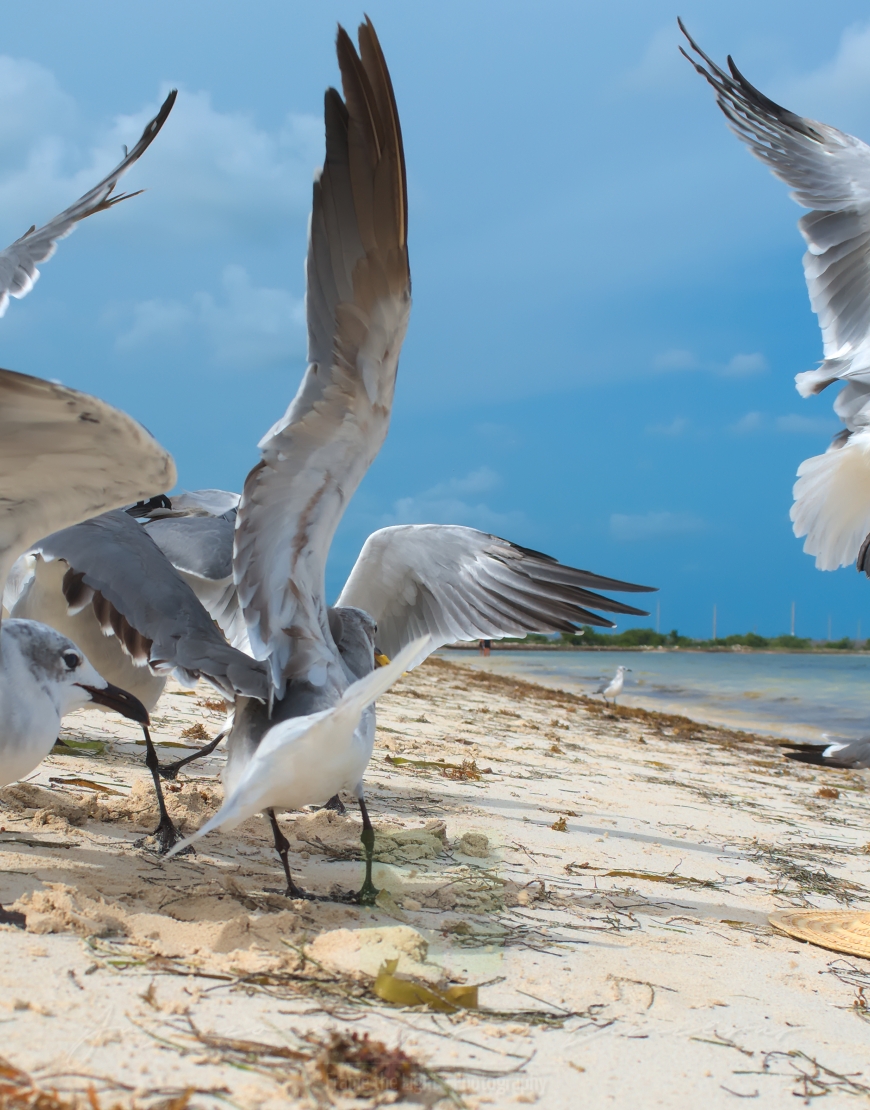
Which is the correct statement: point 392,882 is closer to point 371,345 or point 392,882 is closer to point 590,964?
point 590,964

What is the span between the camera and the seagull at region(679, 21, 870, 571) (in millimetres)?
5906

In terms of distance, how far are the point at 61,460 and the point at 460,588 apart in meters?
2.22

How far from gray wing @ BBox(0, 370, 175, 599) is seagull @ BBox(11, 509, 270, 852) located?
1.65 feet

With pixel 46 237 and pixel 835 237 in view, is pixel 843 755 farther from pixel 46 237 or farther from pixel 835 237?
pixel 46 237

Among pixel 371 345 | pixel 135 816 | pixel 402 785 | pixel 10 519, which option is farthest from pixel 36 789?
pixel 371 345

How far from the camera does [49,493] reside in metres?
2.72

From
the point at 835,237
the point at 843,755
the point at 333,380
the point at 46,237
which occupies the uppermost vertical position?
the point at 835,237

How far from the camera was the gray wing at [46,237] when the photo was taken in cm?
597

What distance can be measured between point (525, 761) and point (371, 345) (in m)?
4.48

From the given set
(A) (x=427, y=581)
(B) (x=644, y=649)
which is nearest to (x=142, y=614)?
(A) (x=427, y=581)

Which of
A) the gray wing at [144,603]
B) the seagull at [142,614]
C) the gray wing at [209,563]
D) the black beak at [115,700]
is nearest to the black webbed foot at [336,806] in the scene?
the gray wing at [209,563]

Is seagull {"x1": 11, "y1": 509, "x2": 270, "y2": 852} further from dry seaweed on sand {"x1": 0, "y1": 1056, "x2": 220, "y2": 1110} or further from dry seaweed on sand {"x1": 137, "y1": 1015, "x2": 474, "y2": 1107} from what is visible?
dry seaweed on sand {"x1": 0, "y1": 1056, "x2": 220, "y2": 1110}

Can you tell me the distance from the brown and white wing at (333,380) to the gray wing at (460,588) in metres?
1.16

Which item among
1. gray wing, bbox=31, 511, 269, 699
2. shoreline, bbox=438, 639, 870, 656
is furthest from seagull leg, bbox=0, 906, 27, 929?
shoreline, bbox=438, 639, 870, 656
